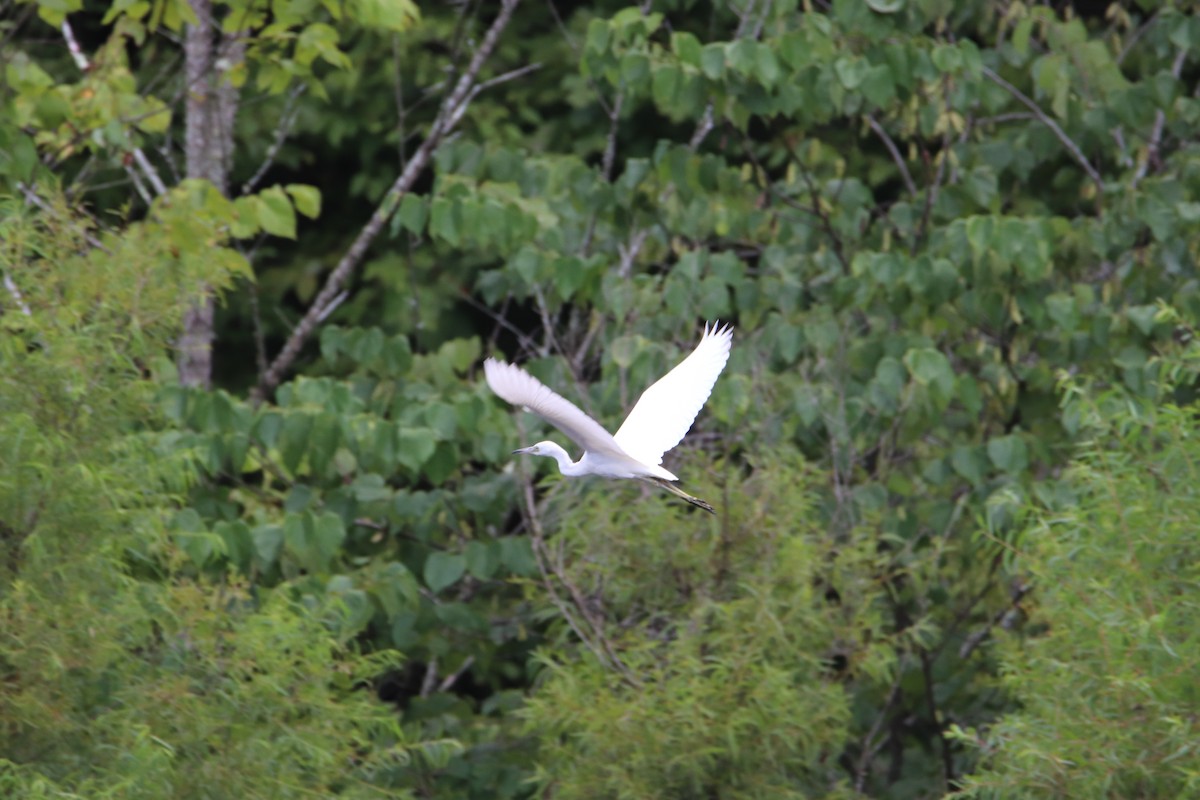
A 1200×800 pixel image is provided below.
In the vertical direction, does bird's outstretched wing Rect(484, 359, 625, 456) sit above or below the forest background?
above

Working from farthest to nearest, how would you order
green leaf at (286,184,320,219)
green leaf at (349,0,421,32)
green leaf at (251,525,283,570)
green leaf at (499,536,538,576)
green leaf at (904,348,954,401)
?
green leaf at (286,184,320,219), green leaf at (349,0,421,32), green leaf at (499,536,538,576), green leaf at (904,348,954,401), green leaf at (251,525,283,570)

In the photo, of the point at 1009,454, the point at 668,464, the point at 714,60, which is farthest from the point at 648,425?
the point at 714,60

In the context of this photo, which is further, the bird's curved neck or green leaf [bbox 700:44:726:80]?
green leaf [bbox 700:44:726:80]

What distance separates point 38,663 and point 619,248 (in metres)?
3.81

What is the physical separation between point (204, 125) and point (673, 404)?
11.1 ft

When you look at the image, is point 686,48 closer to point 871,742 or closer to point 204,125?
point 204,125

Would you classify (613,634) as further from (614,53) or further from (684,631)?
(614,53)

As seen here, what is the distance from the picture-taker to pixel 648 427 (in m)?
6.42

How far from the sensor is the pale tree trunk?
8445 mm

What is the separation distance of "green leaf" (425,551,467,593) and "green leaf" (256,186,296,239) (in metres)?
1.56

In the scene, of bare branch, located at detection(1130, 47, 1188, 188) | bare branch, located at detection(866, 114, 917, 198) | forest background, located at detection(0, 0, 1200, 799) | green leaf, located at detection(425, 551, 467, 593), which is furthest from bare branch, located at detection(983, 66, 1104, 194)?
green leaf, located at detection(425, 551, 467, 593)

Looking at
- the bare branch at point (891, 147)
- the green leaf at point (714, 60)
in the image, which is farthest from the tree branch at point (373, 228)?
the bare branch at point (891, 147)

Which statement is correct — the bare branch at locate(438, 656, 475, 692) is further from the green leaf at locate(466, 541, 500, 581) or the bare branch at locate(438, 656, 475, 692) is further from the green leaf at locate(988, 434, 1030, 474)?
the green leaf at locate(988, 434, 1030, 474)

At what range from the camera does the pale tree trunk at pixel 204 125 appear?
8445 mm
